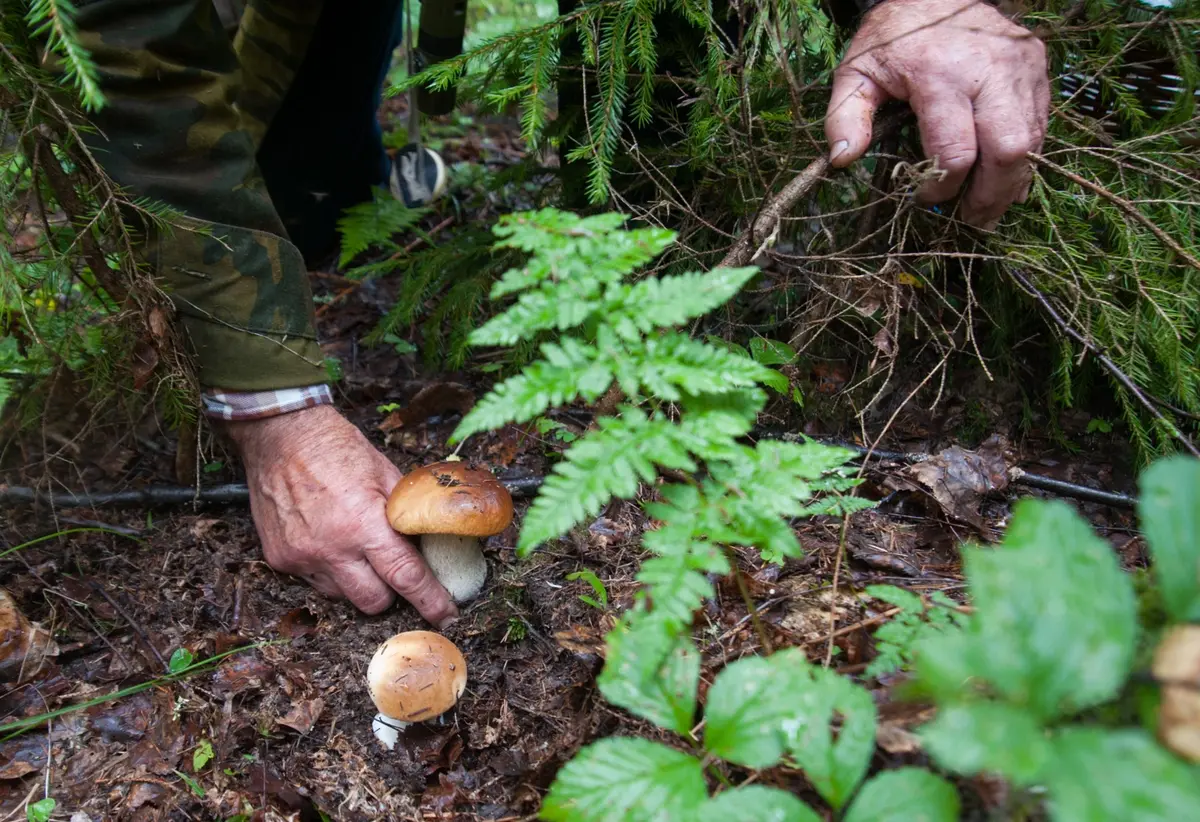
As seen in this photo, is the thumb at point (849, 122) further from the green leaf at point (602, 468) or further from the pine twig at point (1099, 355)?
the green leaf at point (602, 468)

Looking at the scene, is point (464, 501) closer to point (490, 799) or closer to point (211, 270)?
point (490, 799)

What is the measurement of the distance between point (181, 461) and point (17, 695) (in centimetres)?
109

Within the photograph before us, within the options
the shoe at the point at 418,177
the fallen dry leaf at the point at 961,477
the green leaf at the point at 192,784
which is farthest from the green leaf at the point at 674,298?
the shoe at the point at 418,177

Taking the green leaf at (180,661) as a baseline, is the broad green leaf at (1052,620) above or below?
above

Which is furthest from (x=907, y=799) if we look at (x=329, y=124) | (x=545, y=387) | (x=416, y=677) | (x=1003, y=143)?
(x=329, y=124)

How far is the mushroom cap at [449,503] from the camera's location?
2.42m

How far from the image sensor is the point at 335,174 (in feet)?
16.7

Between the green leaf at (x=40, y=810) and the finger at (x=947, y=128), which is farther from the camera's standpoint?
the finger at (x=947, y=128)

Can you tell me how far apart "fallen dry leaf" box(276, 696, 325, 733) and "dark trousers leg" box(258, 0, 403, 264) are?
364cm

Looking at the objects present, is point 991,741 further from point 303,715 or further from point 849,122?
point 303,715

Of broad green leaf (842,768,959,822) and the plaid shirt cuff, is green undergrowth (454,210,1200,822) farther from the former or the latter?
the plaid shirt cuff

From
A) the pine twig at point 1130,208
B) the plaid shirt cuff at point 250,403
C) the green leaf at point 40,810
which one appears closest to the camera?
the green leaf at point 40,810

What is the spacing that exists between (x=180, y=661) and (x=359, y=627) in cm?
61

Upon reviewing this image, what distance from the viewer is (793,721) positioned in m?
1.18
